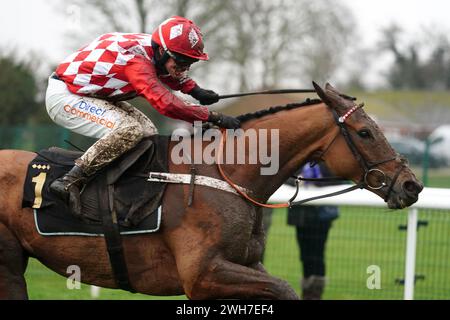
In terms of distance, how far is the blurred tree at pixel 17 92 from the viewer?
21.8 m

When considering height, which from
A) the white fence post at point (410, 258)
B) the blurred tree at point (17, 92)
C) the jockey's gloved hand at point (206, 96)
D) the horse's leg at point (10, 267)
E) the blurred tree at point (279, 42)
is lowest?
the horse's leg at point (10, 267)

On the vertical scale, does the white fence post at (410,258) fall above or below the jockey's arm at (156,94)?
below

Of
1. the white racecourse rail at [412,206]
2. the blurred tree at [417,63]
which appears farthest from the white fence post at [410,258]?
the blurred tree at [417,63]

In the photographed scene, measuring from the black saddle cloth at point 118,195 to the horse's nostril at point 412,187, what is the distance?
152 cm

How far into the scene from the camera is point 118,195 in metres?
4.39

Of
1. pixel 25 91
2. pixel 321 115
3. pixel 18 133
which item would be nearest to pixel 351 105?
pixel 321 115

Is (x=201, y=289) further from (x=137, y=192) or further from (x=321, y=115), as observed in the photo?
(x=321, y=115)

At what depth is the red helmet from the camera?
4.41 m

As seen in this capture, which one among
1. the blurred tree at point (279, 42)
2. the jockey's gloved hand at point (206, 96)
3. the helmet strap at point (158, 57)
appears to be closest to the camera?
the helmet strap at point (158, 57)

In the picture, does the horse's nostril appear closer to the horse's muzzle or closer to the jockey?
the horse's muzzle

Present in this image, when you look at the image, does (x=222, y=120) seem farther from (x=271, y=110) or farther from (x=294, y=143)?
(x=294, y=143)

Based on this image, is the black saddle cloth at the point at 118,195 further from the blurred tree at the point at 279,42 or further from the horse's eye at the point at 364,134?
the blurred tree at the point at 279,42

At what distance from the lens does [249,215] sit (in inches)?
171

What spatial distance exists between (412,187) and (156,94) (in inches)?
66.7
